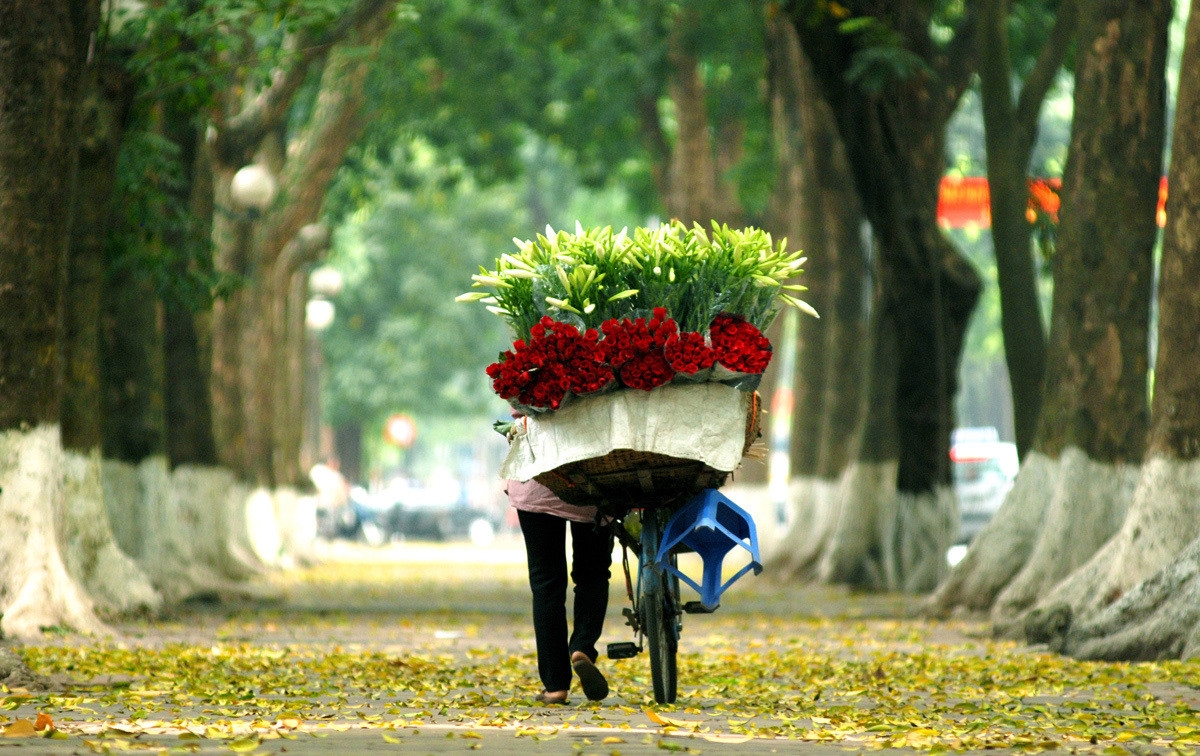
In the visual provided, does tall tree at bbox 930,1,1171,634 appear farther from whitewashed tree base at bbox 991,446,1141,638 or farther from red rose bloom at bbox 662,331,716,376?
red rose bloom at bbox 662,331,716,376

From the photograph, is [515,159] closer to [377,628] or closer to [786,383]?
[377,628]

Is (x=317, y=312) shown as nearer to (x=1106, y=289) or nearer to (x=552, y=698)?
(x=1106, y=289)

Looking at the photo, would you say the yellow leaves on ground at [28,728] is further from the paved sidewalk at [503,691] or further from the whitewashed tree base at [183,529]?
the whitewashed tree base at [183,529]

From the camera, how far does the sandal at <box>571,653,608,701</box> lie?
873 cm

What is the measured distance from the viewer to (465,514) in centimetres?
5450

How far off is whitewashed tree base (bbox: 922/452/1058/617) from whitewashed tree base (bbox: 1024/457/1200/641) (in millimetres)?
2367

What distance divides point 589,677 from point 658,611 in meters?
0.43

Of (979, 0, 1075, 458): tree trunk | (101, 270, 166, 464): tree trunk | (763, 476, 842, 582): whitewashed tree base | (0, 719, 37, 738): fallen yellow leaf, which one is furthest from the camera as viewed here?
(763, 476, 842, 582): whitewashed tree base

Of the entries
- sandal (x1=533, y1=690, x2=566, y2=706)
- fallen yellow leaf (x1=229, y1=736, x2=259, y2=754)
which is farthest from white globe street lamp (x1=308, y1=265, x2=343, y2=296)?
fallen yellow leaf (x1=229, y1=736, x2=259, y2=754)

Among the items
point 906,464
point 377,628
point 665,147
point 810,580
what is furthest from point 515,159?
point 377,628

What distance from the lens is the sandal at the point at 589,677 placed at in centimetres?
873

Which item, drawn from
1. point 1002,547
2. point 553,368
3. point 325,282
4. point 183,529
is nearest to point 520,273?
point 553,368

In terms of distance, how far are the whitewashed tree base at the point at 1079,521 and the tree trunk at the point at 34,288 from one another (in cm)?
652

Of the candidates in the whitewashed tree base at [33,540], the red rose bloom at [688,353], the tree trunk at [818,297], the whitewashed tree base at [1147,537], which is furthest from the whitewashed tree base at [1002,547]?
the red rose bloom at [688,353]
